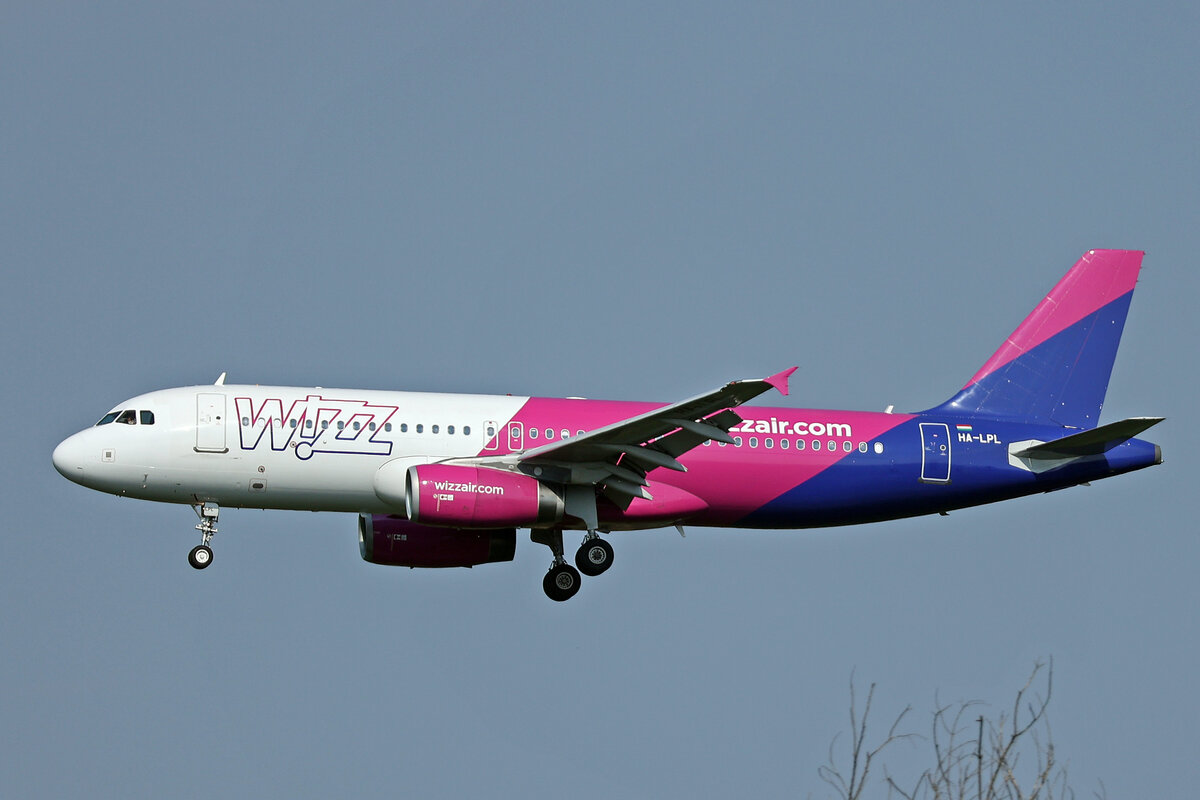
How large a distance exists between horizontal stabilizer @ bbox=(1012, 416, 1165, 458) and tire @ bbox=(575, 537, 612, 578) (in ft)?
31.2

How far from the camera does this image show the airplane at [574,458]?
102 ft

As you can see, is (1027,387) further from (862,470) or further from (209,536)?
(209,536)

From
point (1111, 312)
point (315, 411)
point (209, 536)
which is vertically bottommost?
point (209, 536)

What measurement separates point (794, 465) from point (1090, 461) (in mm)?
6801

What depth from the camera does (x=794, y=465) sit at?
3375cm

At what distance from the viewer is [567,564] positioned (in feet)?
111

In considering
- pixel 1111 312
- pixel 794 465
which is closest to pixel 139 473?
pixel 794 465

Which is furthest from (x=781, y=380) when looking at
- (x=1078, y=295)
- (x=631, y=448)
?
(x=1078, y=295)

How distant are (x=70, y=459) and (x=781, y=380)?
1453 centimetres

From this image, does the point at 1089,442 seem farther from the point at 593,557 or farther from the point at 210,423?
the point at 210,423

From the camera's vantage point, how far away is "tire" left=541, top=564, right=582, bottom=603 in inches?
1324

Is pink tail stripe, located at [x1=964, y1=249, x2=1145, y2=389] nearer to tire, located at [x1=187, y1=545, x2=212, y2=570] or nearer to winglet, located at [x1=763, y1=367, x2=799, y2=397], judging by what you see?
winglet, located at [x1=763, y1=367, x2=799, y2=397]

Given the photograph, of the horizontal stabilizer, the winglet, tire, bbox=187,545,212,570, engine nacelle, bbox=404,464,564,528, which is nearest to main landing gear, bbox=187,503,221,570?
tire, bbox=187,545,212,570

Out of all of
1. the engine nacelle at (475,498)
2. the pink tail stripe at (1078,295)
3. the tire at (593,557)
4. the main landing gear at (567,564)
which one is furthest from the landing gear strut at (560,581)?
the pink tail stripe at (1078,295)
